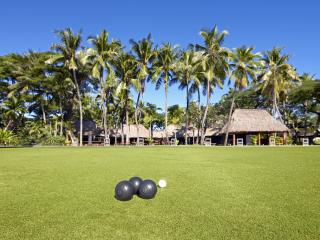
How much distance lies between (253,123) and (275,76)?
25.1 feet

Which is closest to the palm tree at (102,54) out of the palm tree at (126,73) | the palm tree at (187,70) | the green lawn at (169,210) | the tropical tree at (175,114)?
the palm tree at (126,73)

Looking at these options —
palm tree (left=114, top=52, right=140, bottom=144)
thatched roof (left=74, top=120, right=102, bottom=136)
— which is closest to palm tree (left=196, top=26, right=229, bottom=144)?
palm tree (left=114, top=52, right=140, bottom=144)

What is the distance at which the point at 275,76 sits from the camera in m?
42.9

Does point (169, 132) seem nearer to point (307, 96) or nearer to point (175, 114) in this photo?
point (175, 114)

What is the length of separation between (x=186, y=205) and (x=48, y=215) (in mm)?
2403

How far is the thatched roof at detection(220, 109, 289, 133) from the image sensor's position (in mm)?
39625

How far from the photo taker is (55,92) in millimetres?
44688

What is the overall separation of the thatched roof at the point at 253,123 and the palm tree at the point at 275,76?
291cm

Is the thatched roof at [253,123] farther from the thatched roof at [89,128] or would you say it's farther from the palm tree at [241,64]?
the thatched roof at [89,128]

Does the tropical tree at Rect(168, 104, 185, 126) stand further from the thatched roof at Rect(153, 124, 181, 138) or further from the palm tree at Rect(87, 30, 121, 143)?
the palm tree at Rect(87, 30, 121, 143)

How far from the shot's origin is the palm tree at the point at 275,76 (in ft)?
140

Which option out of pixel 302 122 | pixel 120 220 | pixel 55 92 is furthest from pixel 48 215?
pixel 302 122

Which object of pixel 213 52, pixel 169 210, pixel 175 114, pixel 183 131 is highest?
pixel 213 52

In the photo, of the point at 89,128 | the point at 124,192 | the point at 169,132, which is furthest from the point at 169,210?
the point at 169,132
